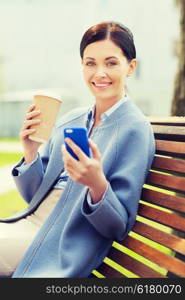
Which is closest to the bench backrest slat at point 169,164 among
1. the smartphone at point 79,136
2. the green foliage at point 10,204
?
the smartphone at point 79,136

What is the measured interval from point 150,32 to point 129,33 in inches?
854

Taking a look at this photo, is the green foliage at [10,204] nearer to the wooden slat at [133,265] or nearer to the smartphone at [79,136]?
the wooden slat at [133,265]

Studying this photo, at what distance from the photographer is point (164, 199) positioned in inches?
76.6

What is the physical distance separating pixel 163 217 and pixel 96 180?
0.40 m

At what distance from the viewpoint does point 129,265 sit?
1.92 m

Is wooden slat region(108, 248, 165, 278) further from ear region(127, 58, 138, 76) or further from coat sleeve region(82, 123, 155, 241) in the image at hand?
ear region(127, 58, 138, 76)

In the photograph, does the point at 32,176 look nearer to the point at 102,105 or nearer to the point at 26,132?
the point at 26,132

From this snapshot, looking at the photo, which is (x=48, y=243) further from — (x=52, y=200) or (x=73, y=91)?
(x=73, y=91)

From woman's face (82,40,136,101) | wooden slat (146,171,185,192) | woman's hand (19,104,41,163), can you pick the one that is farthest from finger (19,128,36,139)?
wooden slat (146,171,185,192)

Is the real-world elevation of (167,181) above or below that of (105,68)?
below

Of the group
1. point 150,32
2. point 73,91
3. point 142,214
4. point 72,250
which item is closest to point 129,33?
point 142,214

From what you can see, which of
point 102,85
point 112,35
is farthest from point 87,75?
point 112,35

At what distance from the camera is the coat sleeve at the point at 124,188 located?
1.77m

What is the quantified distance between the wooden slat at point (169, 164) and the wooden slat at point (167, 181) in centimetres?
4
